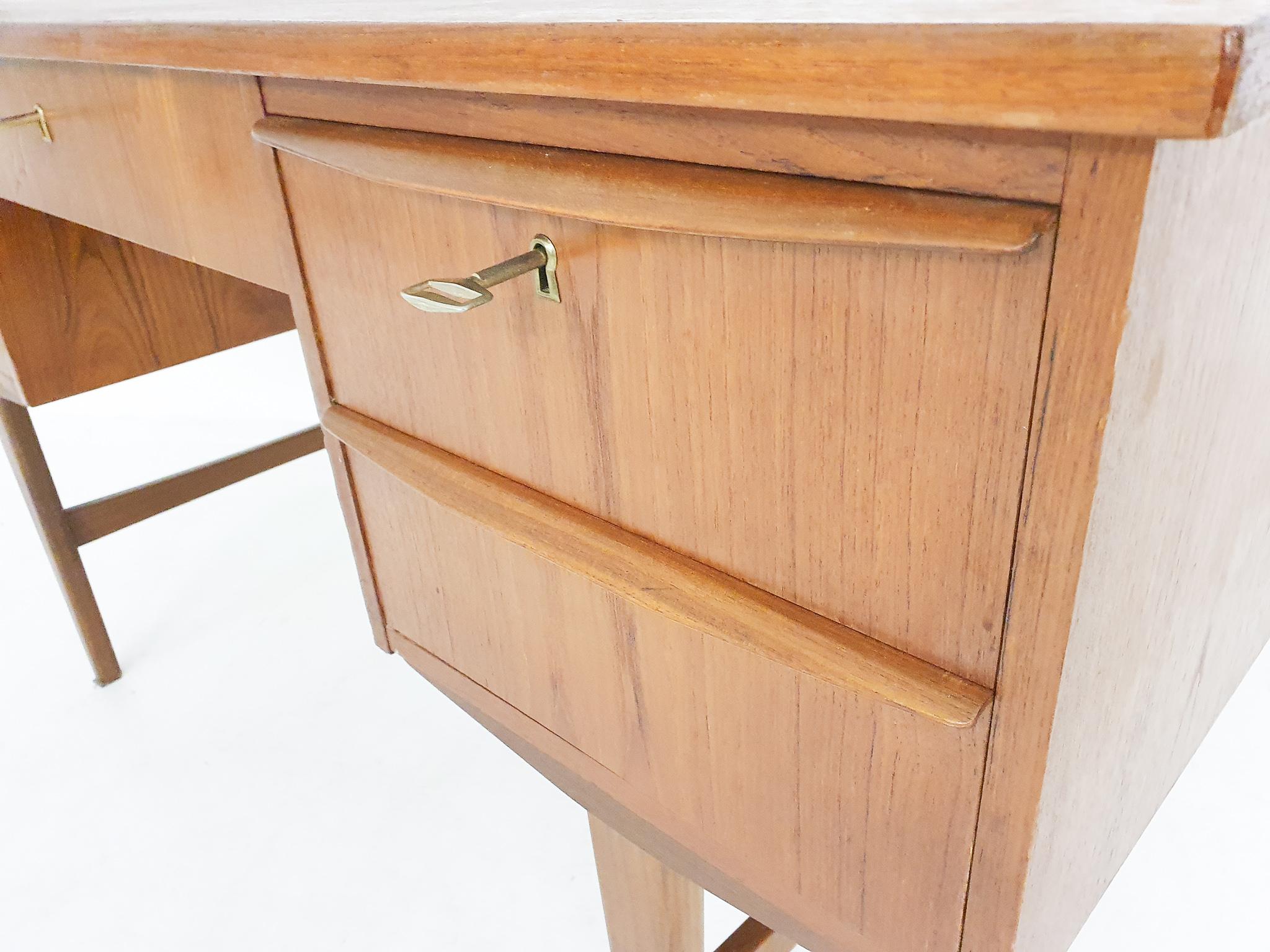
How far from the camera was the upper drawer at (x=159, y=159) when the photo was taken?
605 millimetres

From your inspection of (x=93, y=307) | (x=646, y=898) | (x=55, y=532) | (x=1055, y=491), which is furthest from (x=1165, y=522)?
(x=55, y=532)

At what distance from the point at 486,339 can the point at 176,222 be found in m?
0.36

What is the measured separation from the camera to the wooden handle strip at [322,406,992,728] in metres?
0.36

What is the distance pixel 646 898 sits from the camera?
71 cm

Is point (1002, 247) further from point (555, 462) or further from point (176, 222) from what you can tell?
point (176, 222)

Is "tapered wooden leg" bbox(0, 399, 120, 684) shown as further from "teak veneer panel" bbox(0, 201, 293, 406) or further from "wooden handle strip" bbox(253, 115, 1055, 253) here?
"wooden handle strip" bbox(253, 115, 1055, 253)

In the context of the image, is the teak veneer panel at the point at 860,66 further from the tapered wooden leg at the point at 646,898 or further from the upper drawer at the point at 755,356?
the tapered wooden leg at the point at 646,898

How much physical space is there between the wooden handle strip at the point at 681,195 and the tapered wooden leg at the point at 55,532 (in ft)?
3.28

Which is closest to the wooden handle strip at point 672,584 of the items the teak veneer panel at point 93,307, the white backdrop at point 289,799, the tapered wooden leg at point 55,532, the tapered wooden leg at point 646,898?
the tapered wooden leg at point 646,898

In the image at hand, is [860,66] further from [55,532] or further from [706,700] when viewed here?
[55,532]

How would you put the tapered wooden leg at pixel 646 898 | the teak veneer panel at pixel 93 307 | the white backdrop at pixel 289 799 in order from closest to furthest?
1. the tapered wooden leg at pixel 646 898
2. the white backdrop at pixel 289 799
3. the teak veneer panel at pixel 93 307

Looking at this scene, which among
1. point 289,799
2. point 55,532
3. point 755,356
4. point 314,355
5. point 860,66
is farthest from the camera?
point 55,532

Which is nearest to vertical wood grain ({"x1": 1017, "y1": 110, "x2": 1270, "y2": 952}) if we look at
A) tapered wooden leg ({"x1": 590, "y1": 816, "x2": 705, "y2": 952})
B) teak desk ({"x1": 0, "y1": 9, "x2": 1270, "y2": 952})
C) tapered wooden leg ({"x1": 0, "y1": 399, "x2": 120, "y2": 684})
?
teak desk ({"x1": 0, "y1": 9, "x2": 1270, "y2": 952})

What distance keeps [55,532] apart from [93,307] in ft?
1.09
